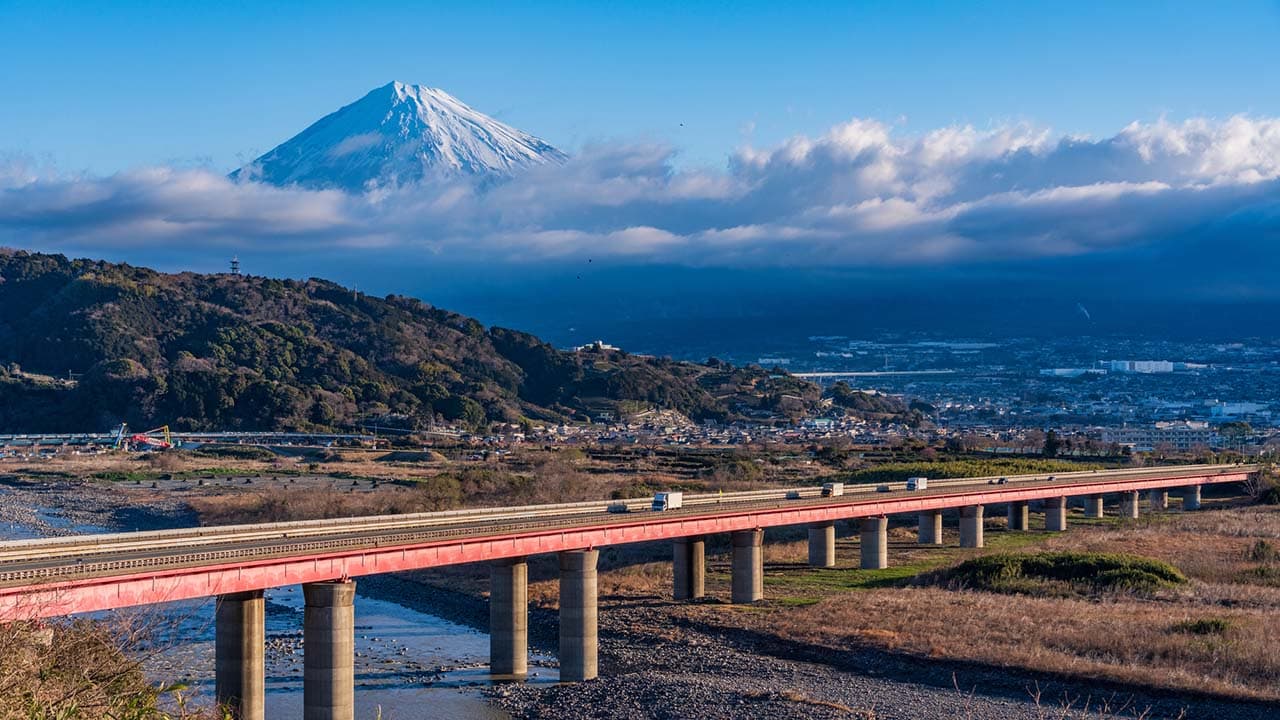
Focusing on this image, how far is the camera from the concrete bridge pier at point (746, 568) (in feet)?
173

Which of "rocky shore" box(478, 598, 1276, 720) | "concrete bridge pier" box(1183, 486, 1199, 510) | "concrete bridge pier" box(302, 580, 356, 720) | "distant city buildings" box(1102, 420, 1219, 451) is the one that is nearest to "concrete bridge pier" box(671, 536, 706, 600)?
"rocky shore" box(478, 598, 1276, 720)

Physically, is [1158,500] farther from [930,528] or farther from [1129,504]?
[930,528]

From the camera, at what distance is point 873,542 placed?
207 ft

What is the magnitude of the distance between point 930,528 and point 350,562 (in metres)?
43.5

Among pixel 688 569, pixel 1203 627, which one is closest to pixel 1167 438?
pixel 688 569

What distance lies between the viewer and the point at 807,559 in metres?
65.2

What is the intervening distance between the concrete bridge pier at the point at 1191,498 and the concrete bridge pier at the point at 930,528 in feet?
105

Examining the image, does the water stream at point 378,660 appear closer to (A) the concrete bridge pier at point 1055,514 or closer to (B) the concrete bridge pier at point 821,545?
(B) the concrete bridge pier at point 821,545

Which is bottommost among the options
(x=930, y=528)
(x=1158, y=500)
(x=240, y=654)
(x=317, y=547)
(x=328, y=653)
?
(x=1158, y=500)

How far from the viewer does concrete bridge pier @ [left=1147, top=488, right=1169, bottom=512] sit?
96456 mm

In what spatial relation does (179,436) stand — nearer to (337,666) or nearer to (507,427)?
(507,427)

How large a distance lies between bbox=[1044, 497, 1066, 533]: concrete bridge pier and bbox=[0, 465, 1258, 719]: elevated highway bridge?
1939cm

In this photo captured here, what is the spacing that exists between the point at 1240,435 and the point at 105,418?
478 ft

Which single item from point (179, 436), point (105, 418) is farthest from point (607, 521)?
point (105, 418)
